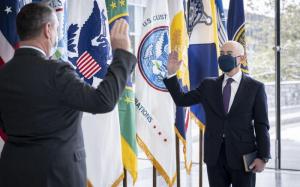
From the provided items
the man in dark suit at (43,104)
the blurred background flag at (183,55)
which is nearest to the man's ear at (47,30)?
the man in dark suit at (43,104)

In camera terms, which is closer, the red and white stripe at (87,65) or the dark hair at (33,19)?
the dark hair at (33,19)

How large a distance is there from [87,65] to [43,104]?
1323mm

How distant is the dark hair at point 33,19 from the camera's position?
1606 millimetres

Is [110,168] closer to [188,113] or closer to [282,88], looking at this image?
[188,113]

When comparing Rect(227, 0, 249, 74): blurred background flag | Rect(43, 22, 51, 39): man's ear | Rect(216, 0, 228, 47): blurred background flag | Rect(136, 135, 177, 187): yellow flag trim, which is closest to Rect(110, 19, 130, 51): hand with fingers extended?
Rect(43, 22, 51, 39): man's ear

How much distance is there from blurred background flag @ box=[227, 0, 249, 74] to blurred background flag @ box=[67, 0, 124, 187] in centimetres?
162

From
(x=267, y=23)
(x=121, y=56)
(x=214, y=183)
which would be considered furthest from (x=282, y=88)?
(x=121, y=56)

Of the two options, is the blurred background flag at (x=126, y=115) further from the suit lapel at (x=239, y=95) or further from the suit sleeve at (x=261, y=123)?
the suit sleeve at (x=261, y=123)

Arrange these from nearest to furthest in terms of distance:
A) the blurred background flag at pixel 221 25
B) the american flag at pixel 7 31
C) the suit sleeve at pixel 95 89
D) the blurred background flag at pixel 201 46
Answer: the suit sleeve at pixel 95 89 < the american flag at pixel 7 31 < the blurred background flag at pixel 201 46 < the blurred background flag at pixel 221 25

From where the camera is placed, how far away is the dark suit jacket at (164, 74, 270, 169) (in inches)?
110

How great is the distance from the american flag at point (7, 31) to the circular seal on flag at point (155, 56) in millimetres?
954

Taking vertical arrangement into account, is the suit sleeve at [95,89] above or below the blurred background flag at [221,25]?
below

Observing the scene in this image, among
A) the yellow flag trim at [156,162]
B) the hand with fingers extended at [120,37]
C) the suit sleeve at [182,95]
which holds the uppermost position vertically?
the hand with fingers extended at [120,37]

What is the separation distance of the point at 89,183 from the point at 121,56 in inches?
61.2
